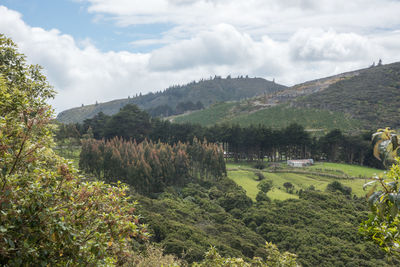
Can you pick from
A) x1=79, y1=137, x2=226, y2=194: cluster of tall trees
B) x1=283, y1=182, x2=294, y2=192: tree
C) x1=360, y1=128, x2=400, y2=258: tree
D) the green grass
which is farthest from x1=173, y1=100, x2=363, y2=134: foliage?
x1=360, y1=128, x2=400, y2=258: tree

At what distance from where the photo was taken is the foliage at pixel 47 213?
386 centimetres

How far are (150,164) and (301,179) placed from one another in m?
19.5

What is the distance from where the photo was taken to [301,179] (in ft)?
126

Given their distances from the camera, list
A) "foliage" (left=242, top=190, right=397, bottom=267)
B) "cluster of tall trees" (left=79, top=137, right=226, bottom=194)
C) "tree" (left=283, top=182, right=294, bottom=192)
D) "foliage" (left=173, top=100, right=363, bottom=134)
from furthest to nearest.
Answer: "foliage" (left=173, top=100, right=363, bottom=134), "tree" (left=283, top=182, right=294, bottom=192), "cluster of tall trees" (left=79, top=137, right=226, bottom=194), "foliage" (left=242, top=190, right=397, bottom=267)

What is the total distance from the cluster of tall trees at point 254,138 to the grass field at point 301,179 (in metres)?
5.82

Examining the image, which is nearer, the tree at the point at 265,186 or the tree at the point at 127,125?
the tree at the point at 265,186

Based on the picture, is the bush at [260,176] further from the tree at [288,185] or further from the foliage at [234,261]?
the foliage at [234,261]

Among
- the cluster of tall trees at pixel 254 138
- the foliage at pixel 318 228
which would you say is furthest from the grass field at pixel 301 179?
the cluster of tall trees at pixel 254 138

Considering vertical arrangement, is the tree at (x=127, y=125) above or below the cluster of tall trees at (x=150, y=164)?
above

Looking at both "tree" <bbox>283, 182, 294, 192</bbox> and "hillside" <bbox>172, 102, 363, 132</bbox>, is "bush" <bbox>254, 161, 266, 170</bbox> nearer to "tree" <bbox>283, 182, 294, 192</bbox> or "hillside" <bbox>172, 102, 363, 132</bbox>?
"tree" <bbox>283, 182, 294, 192</bbox>

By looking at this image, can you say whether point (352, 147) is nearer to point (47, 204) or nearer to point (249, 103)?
point (47, 204)

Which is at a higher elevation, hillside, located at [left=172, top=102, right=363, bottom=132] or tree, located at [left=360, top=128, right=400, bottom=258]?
hillside, located at [left=172, top=102, right=363, bottom=132]

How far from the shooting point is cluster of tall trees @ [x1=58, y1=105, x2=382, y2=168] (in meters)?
49.6

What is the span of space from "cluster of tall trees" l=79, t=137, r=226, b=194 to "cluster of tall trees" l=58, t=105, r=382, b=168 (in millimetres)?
14337
